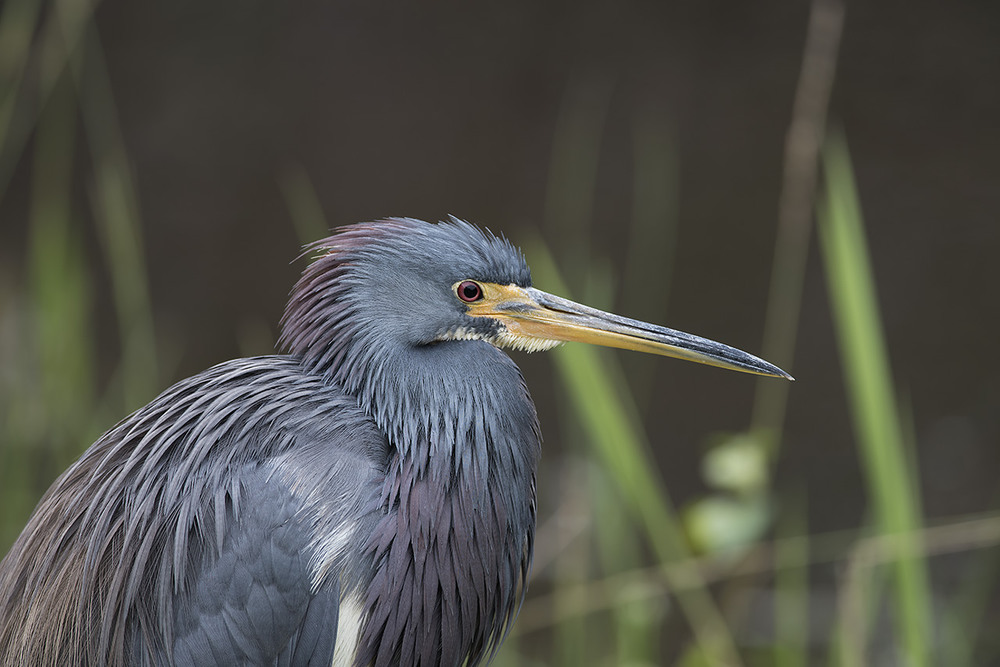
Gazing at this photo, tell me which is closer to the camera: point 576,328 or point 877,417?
point 877,417

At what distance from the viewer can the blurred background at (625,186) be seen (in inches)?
229

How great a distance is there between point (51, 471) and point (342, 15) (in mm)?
4624

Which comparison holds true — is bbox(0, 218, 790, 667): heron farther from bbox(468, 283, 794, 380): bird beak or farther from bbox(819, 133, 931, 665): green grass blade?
bbox(819, 133, 931, 665): green grass blade

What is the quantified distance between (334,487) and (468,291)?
1.69ft

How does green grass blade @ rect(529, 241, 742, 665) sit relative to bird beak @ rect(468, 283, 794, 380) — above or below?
below

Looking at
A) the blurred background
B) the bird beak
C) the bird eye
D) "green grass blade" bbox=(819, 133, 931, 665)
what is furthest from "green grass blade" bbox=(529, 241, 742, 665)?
the blurred background

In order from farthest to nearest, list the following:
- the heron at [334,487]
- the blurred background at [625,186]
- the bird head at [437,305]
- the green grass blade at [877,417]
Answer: the blurred background at [625,186] < the bird head at [437,305] < the heron at [334,487] < the green grass blade at [877,417]

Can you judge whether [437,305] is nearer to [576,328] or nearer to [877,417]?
[576,328]

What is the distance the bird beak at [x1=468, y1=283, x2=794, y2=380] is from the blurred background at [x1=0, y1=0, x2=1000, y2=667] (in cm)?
283

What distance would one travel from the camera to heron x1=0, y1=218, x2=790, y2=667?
2.01 metres

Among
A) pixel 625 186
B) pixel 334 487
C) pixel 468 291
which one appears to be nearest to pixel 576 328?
pixel 468 291

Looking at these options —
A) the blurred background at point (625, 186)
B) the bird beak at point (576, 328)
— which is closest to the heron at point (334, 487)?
the bird beak at point (576, 328)

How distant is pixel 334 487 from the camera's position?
6.63 feet

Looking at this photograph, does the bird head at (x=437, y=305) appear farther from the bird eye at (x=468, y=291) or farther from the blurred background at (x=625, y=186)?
the blurred background at (x=625, y=186)
